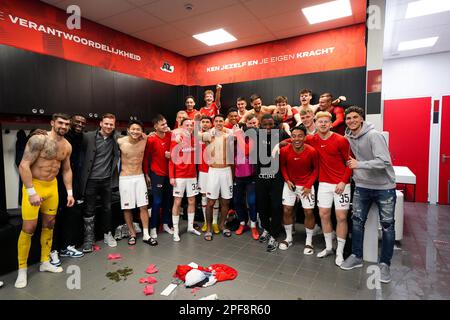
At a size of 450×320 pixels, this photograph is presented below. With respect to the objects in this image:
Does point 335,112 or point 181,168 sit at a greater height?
point 335,112

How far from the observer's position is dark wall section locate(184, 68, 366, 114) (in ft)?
14.6

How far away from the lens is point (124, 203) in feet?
11.5

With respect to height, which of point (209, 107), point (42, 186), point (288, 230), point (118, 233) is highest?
point (209, 107)

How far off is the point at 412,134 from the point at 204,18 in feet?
18.2

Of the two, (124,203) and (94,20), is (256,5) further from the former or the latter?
(124,203)

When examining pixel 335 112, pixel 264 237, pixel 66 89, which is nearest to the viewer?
pixel 264 237

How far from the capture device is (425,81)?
6410 millimetres

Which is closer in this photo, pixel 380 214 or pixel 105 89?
pixel 380 214

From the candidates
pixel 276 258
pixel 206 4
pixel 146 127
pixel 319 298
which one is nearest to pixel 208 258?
pixel 276 258

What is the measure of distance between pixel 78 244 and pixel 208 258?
177cm

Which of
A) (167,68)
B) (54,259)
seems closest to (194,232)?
(54,259)

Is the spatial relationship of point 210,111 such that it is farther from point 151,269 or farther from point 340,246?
point 340,246

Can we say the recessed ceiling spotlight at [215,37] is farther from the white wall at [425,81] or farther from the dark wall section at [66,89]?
the white wall at [425,81]

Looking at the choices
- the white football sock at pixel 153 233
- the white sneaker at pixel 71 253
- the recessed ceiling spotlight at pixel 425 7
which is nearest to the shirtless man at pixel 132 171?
the white football sock at pixel 153 233
